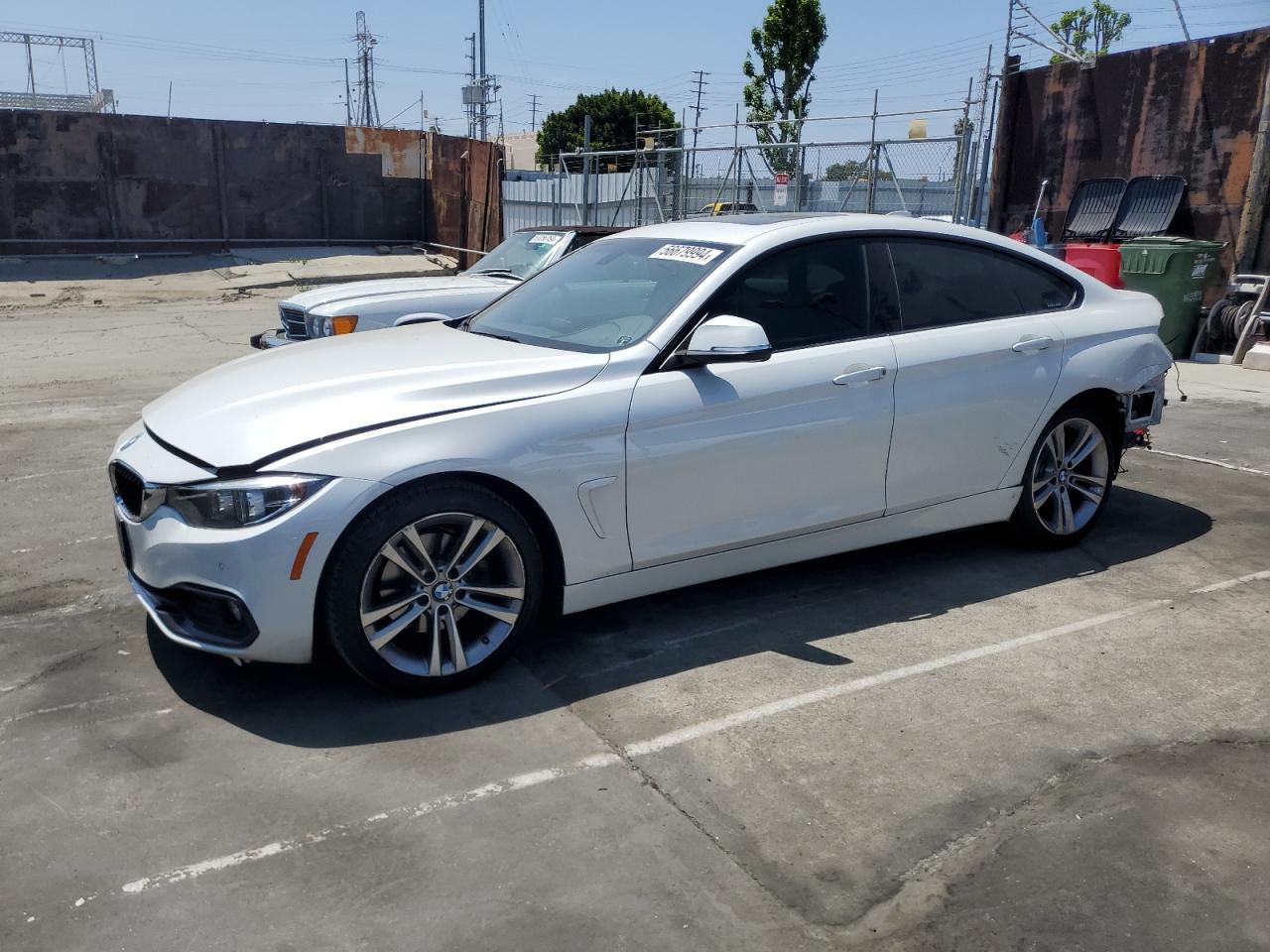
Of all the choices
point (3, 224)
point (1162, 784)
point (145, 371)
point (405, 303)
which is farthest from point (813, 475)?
point (3, 224)

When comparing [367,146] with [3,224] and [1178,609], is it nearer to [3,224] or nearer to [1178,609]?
[3,224]

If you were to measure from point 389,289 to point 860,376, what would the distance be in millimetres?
5296

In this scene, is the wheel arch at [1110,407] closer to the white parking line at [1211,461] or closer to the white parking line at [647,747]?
the white parking line at [647,747]

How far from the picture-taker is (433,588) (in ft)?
12.2

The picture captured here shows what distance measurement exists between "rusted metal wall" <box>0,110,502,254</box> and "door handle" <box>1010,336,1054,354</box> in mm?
17110

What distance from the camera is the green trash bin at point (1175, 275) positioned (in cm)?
1188

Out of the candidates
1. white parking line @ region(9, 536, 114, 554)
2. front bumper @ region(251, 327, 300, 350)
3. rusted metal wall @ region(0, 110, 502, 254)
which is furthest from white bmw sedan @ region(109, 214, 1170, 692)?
rusted metal wall @ region(0, 110, 502, 254)

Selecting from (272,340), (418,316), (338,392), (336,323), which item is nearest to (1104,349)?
(338,392)

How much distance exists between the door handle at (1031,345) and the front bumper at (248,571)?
9.85 feet

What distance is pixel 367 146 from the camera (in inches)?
960

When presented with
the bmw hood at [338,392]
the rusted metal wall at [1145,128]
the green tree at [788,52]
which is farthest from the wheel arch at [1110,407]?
the green tree at [788,52]

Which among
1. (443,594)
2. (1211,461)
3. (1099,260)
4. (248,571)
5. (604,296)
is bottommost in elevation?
(1211,461)

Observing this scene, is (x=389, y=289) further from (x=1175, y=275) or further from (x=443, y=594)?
(x=1175, y=275)

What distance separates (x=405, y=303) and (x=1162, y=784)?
21.1ft
